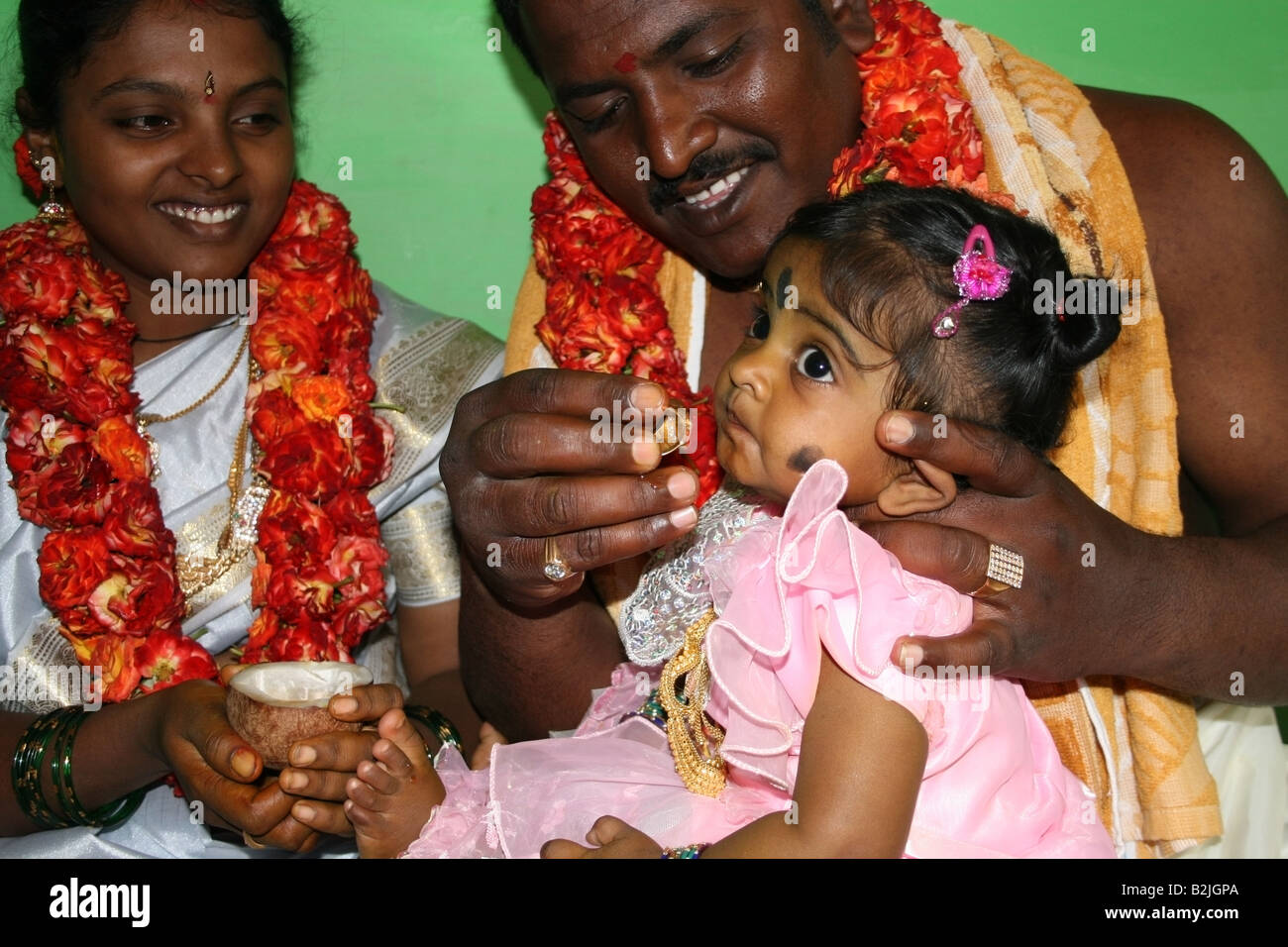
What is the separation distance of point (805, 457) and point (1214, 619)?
0.70 m

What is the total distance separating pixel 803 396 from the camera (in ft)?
5.51

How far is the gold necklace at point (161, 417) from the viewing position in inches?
95.0

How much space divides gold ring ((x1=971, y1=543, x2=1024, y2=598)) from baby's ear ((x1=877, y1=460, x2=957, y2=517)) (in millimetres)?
93

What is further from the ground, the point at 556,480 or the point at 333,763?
the point at 556,480

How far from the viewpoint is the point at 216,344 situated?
2.50 metres

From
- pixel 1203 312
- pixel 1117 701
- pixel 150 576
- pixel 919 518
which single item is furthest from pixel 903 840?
pixel 150 576

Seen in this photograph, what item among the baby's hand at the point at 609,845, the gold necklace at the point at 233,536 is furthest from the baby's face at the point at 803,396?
the gold necklace at the point at 233,536

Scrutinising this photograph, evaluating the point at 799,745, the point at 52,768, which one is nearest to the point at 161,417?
the point at 52,768

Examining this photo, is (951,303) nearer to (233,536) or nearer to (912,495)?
(912,495)

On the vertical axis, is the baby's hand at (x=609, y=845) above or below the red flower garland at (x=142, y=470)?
below

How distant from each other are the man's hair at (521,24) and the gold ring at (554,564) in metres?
0.93

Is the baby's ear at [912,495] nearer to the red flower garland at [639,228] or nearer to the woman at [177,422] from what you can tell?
the red flower garland at [639,228]

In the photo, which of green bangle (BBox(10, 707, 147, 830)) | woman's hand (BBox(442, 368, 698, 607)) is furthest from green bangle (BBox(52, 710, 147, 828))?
woman's hand (BBox(442, 368, 698, 607))

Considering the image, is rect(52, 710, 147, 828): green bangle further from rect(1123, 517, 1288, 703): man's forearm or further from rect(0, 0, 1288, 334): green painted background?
rect(1123, 517, 1288, 703): man's forearm
